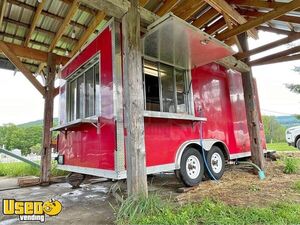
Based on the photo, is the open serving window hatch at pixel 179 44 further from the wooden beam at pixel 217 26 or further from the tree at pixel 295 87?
the tree at pixel 295 87

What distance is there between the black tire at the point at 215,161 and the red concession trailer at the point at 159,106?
22mm

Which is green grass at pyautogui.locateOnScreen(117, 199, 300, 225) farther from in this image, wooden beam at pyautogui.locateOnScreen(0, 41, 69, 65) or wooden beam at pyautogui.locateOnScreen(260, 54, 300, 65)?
wooden beam at pyautogui.locateOnScreen(0, 41, 69, 65)

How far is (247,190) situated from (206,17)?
424 cm

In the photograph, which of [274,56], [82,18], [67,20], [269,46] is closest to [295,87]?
[274,56]

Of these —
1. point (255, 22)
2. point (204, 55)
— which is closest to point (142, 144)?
point (204, 55)

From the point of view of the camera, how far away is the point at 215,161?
16.6ft

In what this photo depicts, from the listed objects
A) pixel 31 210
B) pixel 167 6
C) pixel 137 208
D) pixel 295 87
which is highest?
pixel 167 6

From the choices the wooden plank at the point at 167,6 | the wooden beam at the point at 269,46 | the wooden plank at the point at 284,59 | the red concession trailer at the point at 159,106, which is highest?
the wooden plank at the point at 167,6

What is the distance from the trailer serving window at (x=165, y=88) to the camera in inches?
176

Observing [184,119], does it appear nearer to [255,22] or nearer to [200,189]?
[200,189]

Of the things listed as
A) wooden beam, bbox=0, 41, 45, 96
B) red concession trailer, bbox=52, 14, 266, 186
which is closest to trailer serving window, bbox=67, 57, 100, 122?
red concession trailer, bbox=52, 14, 266, 186

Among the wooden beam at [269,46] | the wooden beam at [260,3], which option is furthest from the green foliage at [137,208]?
the wooden beam at [269,46]

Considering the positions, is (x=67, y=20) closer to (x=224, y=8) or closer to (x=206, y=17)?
(x=206, y=17)

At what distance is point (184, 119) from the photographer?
443 centimetres
